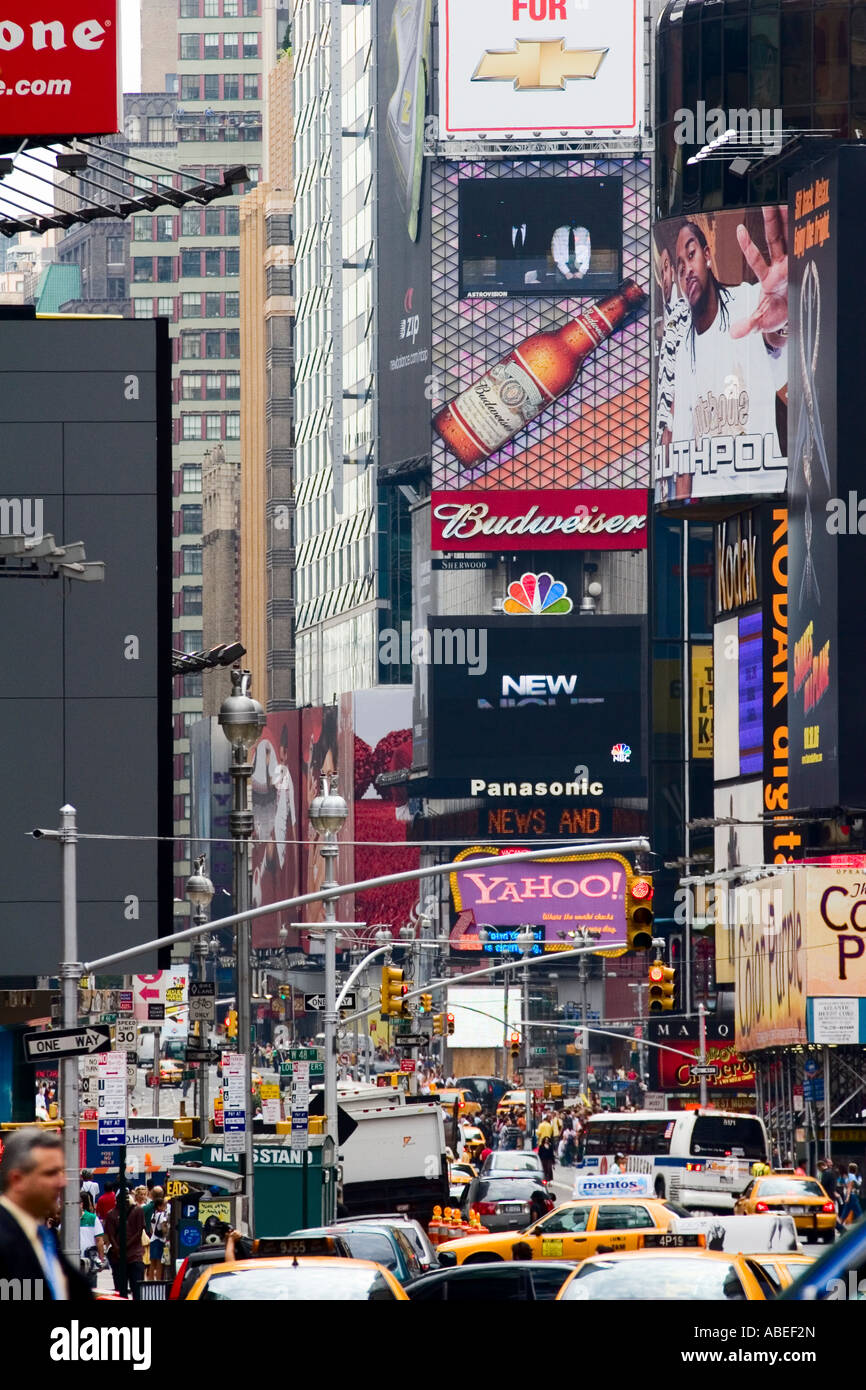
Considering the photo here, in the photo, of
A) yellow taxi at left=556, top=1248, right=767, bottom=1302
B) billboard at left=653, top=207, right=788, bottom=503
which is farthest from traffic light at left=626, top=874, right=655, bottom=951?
billboard at left=653, top=207, right=788, bottom=503

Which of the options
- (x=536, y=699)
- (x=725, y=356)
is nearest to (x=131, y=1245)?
(x=725, y=356)

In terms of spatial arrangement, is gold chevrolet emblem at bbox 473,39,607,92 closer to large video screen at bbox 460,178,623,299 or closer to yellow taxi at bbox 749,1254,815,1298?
large video screen at bbox 460,178,623,299

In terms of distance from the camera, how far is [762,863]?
113 m

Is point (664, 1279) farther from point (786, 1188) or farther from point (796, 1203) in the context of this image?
point (786, 1188)

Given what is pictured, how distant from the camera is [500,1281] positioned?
79.2ft

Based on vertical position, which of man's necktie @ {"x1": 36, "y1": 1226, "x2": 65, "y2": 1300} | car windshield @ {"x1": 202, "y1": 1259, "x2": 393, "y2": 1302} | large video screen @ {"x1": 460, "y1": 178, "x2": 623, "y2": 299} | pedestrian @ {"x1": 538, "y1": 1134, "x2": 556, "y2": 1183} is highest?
large video screen @ {"x1": 460, "y1": 178, "x2": 623, "y2": 299}

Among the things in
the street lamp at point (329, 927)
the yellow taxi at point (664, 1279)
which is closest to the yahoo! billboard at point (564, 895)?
the street lamp at point (329, 927)

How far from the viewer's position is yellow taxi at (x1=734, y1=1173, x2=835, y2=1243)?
4266cm

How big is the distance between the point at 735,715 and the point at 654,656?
1205 inches

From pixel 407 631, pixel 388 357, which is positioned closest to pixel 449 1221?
pixel 388 357

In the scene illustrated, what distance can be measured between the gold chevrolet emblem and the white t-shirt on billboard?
3779cm

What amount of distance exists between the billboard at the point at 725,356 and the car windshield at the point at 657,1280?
100349mm

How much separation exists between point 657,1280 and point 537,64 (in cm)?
14049
